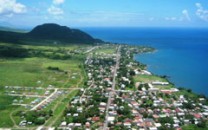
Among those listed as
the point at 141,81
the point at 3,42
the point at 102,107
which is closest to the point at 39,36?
the point at 3,42

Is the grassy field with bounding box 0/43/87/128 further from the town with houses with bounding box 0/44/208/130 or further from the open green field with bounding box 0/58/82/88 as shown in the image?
the town with houses with bounding box 0/44/208/130

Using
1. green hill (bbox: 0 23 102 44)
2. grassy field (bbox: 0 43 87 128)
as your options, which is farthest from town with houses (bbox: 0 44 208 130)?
green hill (bbox: 0 23 102 44)

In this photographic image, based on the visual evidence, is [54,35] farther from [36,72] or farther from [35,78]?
[35,78]

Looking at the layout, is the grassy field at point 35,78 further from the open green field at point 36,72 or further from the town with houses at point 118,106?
the town with houses at point 118,106

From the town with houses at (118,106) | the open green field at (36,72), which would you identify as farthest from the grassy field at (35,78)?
the town with houses at (118,106)

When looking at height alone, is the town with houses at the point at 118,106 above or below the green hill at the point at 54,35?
below

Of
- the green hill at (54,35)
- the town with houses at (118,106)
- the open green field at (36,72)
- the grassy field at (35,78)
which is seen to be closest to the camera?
the town with houses at (118,106)

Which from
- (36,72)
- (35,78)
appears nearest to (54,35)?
(36,72)

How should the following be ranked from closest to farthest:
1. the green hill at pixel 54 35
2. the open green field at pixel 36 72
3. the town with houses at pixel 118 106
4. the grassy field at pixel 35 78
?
the town with houses at pixel 118 106 < the grassy field at pixel 35 78 < the open green field at pixel 36 72 < the green hill at pixel 54 35

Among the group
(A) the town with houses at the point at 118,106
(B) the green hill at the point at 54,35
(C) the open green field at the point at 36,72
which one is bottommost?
(A) the town with houses at the point at 118,106
